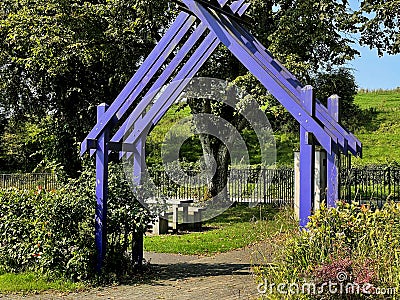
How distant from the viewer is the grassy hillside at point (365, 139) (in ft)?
97.5

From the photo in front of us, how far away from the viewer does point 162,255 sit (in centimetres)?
1270

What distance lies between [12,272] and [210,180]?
1437 cm

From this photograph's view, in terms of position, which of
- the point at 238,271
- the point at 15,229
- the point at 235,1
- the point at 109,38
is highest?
the point at 109,38

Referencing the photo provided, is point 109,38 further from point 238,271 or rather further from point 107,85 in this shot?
point 238,271

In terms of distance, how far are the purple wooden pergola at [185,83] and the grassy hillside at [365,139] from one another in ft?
53.4

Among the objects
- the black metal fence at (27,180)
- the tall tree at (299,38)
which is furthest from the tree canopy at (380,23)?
the black metal fence at (27,180)

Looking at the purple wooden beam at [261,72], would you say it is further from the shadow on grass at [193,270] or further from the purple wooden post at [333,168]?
the shadow on grass at [193,270]

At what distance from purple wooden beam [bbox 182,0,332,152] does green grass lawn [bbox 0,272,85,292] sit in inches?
165

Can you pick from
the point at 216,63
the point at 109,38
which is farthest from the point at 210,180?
the point at 109,38

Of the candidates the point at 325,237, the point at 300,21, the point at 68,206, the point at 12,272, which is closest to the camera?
the point at 325,237

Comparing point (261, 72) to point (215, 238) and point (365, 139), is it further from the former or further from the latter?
point (365, 139)

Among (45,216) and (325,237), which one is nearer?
(325,237)

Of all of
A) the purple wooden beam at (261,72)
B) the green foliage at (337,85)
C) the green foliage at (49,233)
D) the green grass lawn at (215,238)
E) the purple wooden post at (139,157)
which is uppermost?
Answer: the green foliage at (337,85)

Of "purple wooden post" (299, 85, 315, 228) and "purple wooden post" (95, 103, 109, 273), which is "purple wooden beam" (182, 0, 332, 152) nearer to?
"purple wooden post" (299, 85, 315, 228)
